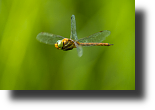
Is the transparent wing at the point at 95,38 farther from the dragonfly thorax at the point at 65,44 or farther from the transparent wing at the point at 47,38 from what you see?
the transparent wing at the point at 47,38

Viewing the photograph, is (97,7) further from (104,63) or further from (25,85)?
(25,85)

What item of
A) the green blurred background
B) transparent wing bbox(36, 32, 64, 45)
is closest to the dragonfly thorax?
transparent wing bbox(36, 32, 64, 45)

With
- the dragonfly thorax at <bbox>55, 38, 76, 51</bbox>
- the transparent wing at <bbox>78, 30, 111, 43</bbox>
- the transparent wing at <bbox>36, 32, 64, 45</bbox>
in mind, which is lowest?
the dragonfly thorax at <bbox>55, 38, 76, 51</bbox>

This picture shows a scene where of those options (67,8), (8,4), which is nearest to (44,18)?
(67,8)

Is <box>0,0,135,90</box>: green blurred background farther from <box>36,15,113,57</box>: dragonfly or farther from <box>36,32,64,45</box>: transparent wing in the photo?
<box>36,32,64,45</box>: transparent wing

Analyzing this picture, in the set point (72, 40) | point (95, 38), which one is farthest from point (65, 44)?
point (95, 38)

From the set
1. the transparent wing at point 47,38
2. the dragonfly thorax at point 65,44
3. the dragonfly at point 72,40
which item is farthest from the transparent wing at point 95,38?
the transparent wing at point 47,38
